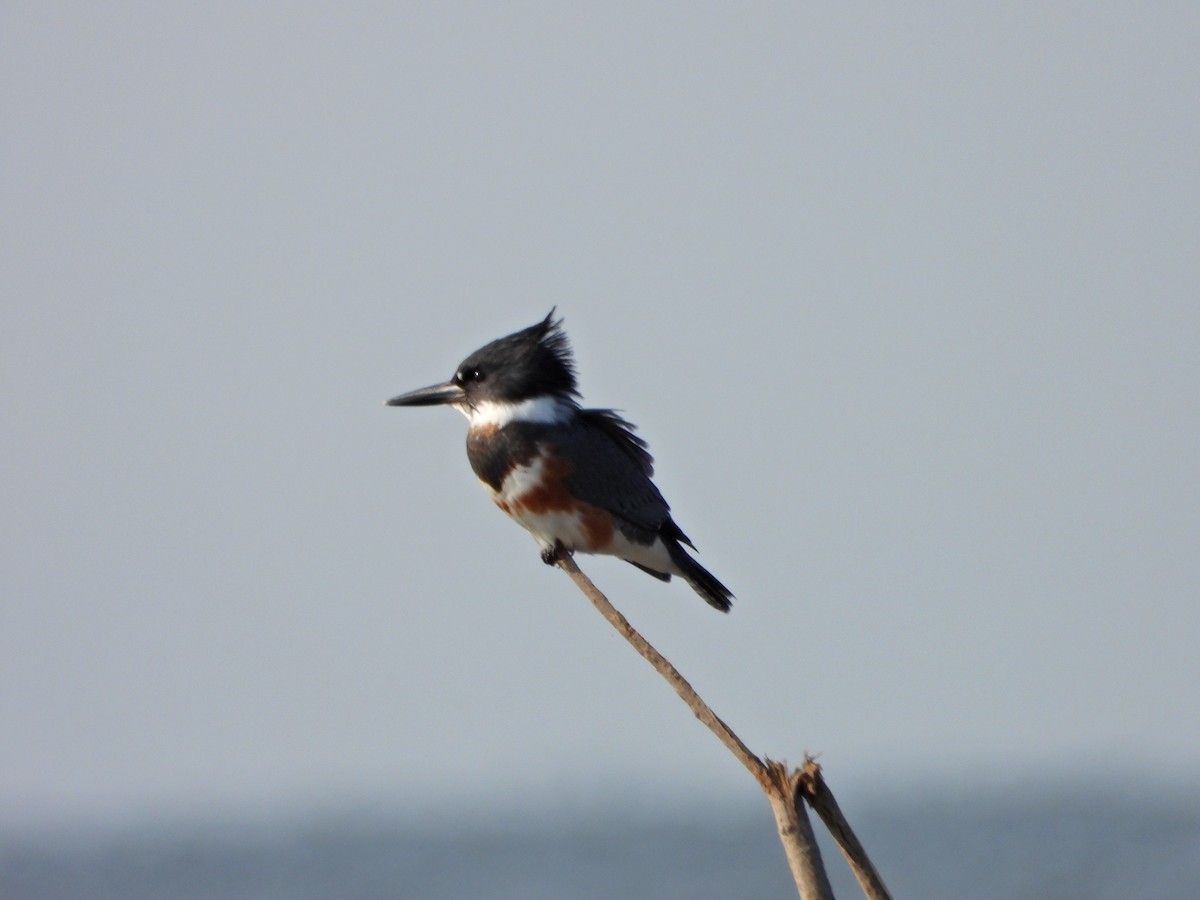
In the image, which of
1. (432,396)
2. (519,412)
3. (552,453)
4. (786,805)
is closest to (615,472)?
(552,453)

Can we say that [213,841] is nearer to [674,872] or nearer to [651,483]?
[674,872]

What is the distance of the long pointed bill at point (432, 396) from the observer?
744 centimetres

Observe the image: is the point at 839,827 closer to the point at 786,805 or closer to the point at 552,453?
the point at 786,805

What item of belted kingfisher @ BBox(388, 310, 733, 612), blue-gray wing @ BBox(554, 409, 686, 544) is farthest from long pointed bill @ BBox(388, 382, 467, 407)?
blue-gray wing @ BBox(554, 409, 686, 544)

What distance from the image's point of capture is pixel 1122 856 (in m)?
20.9

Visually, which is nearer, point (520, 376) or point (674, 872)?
point (520, 376)

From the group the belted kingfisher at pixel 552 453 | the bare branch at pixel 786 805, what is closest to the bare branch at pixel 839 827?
the bare branch at pixel 786 805

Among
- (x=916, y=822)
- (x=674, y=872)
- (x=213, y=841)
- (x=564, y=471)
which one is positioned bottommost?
(x=564, y=471)

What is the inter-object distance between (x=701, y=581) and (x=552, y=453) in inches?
36.4

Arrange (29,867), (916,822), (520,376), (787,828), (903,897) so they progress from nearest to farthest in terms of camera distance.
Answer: (787,828), (520,376), (903,897), (916,822), (29,867)

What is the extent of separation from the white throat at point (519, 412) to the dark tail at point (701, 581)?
2.66 ft

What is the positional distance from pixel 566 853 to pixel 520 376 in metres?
20.2

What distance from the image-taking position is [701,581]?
773 cm

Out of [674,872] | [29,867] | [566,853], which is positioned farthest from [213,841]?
[674,872]
